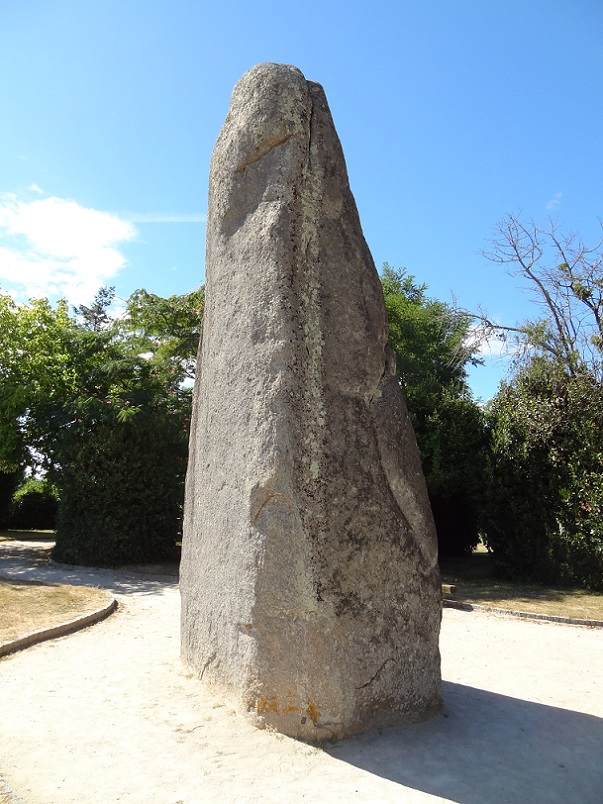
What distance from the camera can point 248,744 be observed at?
424cm

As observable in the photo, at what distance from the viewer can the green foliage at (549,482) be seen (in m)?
13.1

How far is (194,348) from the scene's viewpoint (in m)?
17.0

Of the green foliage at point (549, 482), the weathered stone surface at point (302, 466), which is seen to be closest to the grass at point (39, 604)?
the weathered stone surface at point (302, 466)

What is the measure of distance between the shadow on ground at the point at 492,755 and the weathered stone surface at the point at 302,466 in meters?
0.21

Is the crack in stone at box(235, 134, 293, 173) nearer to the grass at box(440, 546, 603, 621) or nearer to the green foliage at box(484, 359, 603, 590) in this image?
the grass at box(440, 546, 603, 621)

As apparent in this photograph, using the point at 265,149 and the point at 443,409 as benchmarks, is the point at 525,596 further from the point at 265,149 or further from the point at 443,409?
the point at 265,149

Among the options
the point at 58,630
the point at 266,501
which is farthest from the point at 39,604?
the point at 266,501

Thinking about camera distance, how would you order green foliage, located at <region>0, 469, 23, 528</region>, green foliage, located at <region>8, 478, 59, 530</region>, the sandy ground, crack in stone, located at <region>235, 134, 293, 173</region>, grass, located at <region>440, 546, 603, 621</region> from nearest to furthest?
the sandy ground
crack in stone, located at <region>235, 134, 293, 173</region>
grass, located at <region>440, 546, 603, 621</region>
green foliage, located at <region>0, 469, 23, 528</region>
green foliage, located at <region>8, 478, 59, 530</region>

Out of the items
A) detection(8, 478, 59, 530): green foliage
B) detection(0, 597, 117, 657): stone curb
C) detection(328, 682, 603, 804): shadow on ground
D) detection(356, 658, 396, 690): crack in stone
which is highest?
detection(8, 478, 59, 530): green foliage

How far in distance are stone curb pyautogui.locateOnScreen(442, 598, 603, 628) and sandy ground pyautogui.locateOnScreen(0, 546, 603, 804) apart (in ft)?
10.0

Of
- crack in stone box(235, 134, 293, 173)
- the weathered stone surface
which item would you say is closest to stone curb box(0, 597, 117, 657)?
the weathered stone surface

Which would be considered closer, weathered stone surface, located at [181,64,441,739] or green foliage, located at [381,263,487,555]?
weathered stone surface, located at [181,64,441,739]

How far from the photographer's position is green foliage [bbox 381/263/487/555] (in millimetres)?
15523

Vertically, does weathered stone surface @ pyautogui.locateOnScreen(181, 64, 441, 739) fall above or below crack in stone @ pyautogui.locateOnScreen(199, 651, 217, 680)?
above
